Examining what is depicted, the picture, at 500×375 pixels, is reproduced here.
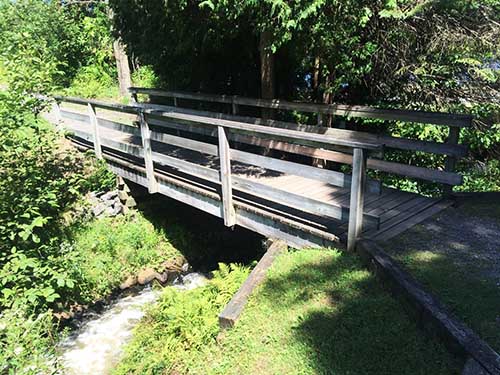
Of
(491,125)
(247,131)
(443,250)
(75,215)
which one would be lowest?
(75,215)

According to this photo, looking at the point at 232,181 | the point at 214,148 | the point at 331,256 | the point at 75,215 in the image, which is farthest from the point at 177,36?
the point at 331,256

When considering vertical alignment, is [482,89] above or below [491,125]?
above

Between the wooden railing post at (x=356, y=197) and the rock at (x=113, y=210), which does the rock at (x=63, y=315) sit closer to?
the rock at (x=113, y=210)

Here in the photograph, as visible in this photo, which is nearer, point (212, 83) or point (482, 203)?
point (482, 203)

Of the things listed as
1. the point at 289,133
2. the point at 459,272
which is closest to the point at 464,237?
the point at 459,272

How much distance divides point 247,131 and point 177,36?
310cm

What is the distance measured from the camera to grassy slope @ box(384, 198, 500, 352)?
2.88 metres

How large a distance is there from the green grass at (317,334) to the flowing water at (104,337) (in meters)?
0.98

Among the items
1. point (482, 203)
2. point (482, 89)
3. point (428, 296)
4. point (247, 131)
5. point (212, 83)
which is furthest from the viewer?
point (212, 83)

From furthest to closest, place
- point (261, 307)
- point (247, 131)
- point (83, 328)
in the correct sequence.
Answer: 1. point (83, 328)
2. point (247, 131)
3. point (261, 307)

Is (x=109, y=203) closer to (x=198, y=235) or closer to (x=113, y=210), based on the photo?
(x=113, y=210)

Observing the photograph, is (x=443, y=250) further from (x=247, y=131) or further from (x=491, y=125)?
(x=491, y=125)

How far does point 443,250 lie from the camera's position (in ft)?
12.5

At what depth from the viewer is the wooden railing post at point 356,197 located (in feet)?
11.8
